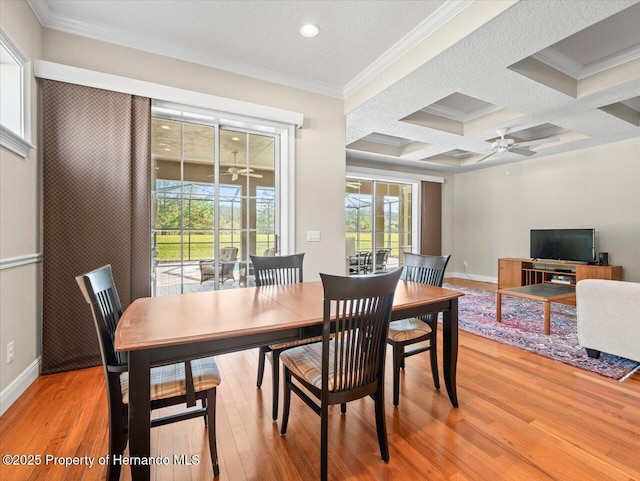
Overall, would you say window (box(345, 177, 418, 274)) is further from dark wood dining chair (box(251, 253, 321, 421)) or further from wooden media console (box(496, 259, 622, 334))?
dark wood dining chair (box(251, 253, 321, 421))

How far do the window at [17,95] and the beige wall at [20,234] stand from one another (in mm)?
68

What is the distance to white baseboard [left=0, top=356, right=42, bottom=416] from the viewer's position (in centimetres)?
192

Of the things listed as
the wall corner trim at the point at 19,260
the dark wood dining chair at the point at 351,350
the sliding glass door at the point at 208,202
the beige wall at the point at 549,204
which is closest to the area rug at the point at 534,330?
the beige wall at the point at 549,204

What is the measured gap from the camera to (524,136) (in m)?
5.29

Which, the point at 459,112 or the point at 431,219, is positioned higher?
the point at 459,112

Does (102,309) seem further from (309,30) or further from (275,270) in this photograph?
(309,30)

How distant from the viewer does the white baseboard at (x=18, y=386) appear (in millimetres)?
1925

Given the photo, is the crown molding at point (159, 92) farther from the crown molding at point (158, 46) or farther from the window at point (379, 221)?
the window at point (379, 221)

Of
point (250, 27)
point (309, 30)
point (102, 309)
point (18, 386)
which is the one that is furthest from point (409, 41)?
point (18, 386)

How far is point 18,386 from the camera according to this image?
2.09m

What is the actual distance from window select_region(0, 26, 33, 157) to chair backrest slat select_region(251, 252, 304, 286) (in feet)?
5.92

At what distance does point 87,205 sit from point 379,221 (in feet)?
17.5

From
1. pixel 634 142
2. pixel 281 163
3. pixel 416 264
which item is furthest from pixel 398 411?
pixel 634 142

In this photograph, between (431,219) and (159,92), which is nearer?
(159,92)
